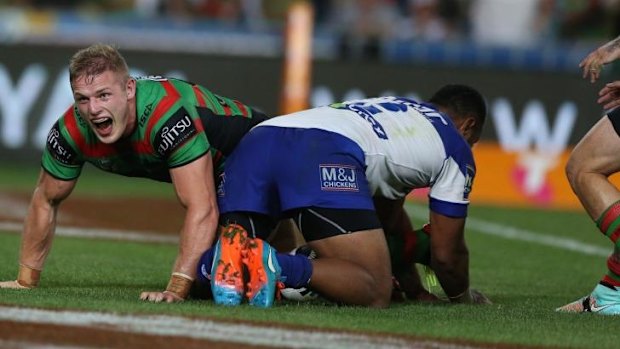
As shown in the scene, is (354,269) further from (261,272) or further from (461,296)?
(461,296)

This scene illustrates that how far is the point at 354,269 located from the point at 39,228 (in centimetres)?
184

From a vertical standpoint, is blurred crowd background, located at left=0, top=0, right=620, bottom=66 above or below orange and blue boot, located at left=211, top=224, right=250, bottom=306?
above

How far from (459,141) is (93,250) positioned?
3690 millimetres

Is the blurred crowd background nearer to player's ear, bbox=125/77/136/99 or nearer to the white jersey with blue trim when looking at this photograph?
the white jersey with blue trim

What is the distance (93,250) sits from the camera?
9727 mm

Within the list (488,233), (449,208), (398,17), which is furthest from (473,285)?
(398,17)

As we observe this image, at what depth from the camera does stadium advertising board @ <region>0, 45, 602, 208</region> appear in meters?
16.6

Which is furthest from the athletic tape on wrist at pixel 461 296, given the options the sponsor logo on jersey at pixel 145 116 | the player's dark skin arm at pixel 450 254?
the sponsor logo on jersey at pixel 145 116

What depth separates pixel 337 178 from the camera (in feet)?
21.9

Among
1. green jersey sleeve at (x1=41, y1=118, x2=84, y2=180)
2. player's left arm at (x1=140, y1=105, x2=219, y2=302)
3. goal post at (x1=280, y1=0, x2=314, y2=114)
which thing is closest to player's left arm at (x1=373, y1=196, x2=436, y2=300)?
player's left arm at (x1=140, y1=105, x2=219, y2=302)

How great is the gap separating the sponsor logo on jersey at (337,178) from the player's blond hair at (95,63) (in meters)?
1.15

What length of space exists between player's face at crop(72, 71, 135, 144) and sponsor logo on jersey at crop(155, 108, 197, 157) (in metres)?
0.20

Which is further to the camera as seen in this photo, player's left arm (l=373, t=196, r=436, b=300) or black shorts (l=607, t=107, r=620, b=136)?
player's left arm (l=373, t=196, r=436, b=300)

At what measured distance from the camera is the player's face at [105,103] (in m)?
6.57
